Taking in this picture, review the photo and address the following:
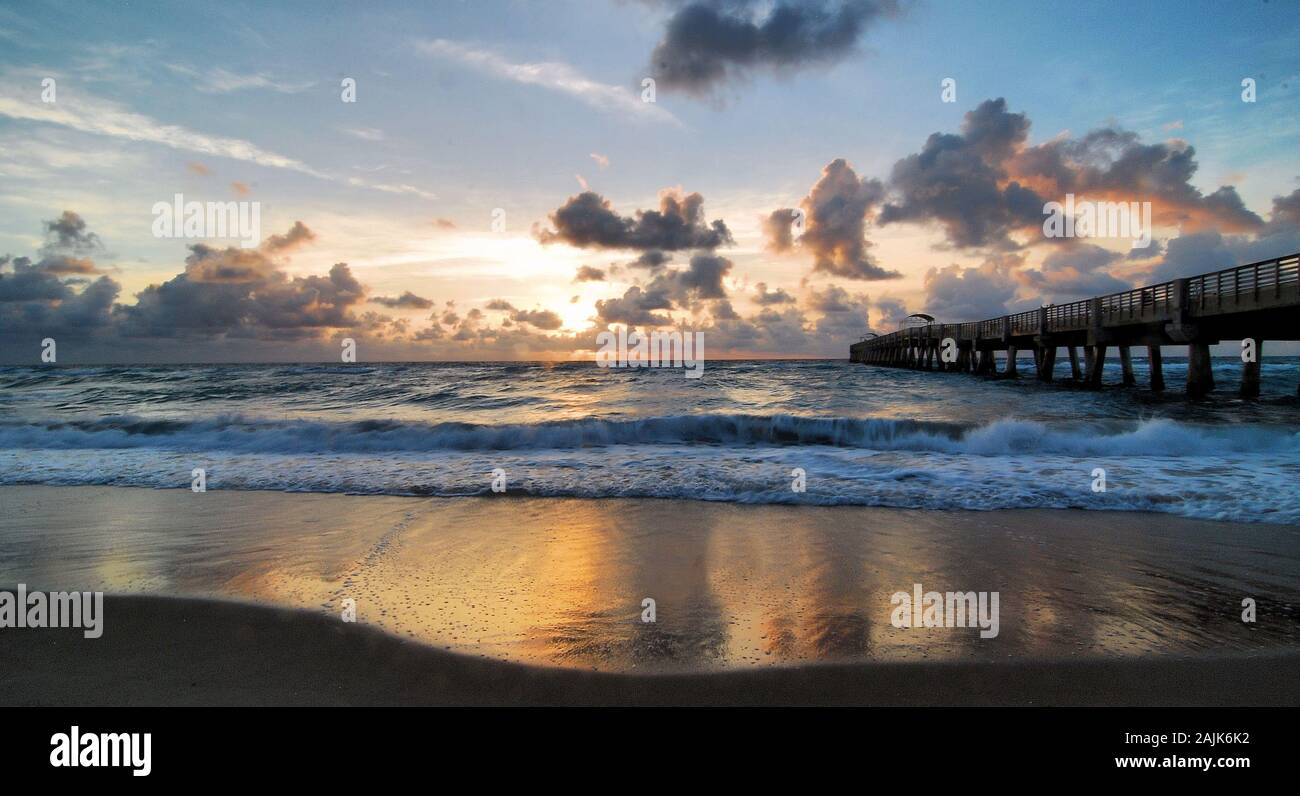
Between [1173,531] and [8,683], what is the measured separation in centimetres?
1009

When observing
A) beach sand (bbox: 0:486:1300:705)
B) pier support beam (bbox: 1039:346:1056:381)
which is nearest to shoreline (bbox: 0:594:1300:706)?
beach sand (bbox: 0:486:1300:705)

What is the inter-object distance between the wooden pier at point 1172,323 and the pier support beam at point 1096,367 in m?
0.04

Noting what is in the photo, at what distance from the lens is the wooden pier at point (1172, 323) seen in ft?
56.2

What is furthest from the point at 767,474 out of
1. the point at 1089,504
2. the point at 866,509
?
the point at 1089,504

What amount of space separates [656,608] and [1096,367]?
30.6 metres

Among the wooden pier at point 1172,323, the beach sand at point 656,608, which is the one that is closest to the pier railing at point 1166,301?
the wooden pier at point 1172,323

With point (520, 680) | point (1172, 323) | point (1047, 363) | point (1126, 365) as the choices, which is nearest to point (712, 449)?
point (520, 680)

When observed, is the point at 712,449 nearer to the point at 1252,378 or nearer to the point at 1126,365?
the point at 1252,378

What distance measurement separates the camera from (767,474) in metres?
10.1

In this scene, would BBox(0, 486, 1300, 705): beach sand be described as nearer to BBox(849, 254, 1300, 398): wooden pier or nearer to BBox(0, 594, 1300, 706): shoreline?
BBox(0, 594, 1300, 706): shoreline

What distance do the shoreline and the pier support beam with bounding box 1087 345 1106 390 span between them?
28674mm

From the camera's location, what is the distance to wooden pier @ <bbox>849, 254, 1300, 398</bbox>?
56.2ft
